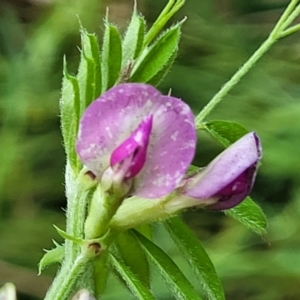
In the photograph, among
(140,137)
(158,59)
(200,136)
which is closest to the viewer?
(140,137)

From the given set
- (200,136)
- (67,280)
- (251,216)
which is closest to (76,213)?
(67,280)

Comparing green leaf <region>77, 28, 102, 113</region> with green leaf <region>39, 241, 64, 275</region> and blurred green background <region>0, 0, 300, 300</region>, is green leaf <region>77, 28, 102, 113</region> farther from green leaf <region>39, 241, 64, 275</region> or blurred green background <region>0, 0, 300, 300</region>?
blurred green background <region>0, 0, 300, 300</region>

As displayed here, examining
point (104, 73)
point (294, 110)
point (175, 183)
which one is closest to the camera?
point (175, 183)

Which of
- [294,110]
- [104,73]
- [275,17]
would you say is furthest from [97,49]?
[275,17]

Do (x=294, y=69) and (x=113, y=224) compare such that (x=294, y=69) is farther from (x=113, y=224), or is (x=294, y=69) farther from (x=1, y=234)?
(x=113, y=224)

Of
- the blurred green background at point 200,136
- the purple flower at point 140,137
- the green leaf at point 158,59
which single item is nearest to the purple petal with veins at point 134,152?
the purple flower at point 140,137

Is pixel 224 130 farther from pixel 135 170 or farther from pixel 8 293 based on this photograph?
pixel 8 293

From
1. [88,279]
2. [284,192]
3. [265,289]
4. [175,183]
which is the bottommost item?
[265,289]
